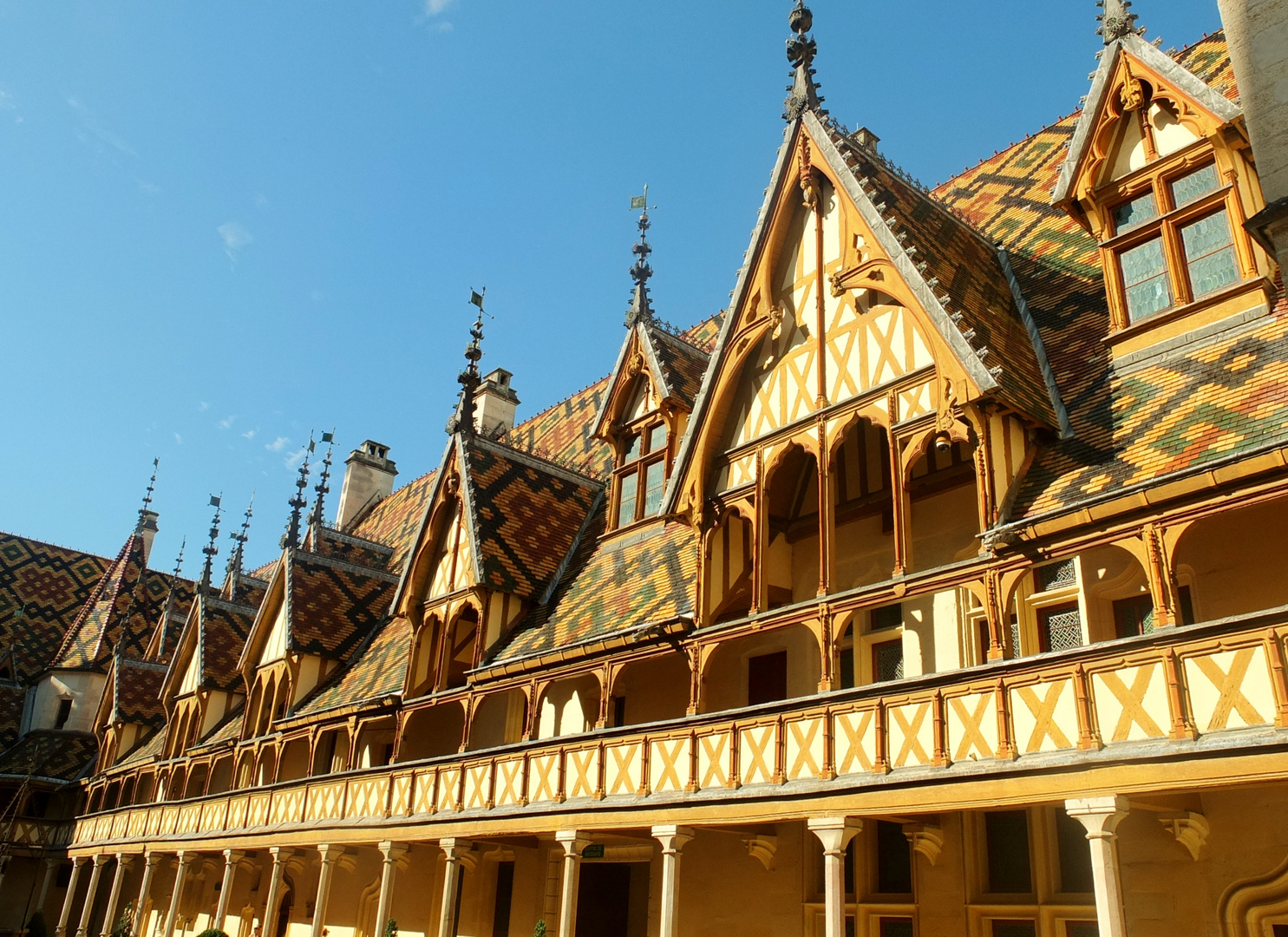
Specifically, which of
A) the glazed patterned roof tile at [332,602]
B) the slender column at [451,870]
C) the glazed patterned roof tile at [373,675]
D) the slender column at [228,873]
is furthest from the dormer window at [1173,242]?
the slender column at [228,873]

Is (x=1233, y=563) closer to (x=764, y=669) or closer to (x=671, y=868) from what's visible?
(x=764, y=669)

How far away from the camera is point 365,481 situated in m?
50.7

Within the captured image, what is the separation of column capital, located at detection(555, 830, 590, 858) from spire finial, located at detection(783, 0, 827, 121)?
1219cm

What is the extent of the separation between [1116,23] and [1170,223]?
3.28 m

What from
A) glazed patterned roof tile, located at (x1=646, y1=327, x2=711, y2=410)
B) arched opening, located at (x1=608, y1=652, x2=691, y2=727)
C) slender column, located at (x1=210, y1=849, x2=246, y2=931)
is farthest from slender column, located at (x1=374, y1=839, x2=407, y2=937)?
glazed patterned roof tile, located at (x1=646, y1=327, x2=711, y2=410)

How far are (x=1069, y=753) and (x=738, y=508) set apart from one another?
7.12 m

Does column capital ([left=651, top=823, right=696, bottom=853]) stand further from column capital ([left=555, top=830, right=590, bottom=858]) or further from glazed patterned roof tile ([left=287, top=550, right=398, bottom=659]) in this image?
glazed patterned roof tile ([left=287, top=550, right=398, bottom=659])

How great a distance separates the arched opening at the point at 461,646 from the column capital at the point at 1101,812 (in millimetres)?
14722

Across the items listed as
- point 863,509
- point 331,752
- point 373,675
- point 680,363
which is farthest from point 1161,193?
point 331,752

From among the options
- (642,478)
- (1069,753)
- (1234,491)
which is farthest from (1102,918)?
(642,478)

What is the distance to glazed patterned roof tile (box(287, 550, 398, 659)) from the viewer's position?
29.9 metres

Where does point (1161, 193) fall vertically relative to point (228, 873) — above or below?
above

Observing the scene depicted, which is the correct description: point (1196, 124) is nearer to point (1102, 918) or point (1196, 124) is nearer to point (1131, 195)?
point (1131, 195)

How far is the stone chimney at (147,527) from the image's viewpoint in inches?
2398
